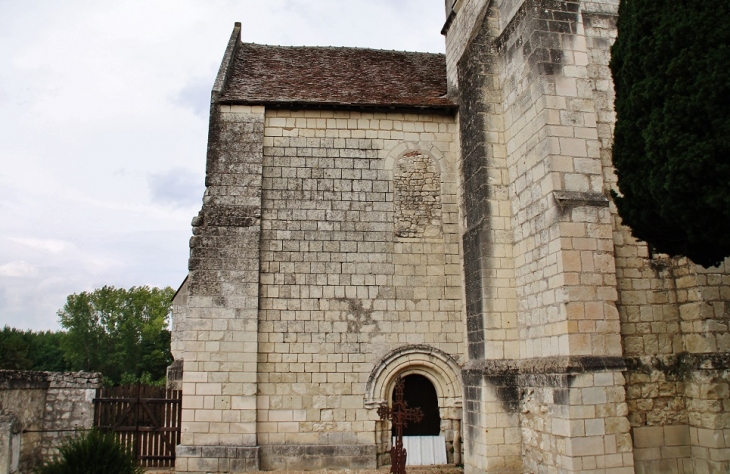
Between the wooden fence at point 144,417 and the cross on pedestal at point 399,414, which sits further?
the wooden fence at point 144,417

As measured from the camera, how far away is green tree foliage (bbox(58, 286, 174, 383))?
163 feet

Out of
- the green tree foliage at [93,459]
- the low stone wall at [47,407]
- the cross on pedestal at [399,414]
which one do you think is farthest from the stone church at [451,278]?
the green tree foliage at [93,459]

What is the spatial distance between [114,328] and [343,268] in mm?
46648

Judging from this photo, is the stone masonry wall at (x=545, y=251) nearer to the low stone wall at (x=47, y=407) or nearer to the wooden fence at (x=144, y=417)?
the wooden fence at (x=144, y=417)

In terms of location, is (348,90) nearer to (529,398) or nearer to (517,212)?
(517,212)

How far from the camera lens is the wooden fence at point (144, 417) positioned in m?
10.7

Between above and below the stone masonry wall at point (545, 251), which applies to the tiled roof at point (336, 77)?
above

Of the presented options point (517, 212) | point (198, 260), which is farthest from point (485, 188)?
point (198, 260)

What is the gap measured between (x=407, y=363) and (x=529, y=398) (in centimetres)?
261

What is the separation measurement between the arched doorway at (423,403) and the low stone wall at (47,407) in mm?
5785

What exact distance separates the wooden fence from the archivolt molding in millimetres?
3785

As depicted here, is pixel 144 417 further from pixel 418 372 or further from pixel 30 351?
pixel 30 351

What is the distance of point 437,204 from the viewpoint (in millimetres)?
11031

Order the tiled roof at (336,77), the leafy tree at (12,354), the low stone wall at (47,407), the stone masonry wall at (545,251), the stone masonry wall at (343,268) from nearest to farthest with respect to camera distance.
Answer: the stone masonry wall at (545,251), the low stone wall at (47,407), the stone masonry wall at (343,268), the tiled roof at (336,77), the leafy tree at (12,354)
